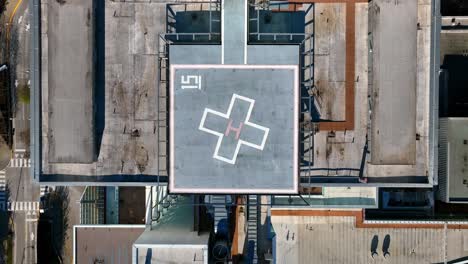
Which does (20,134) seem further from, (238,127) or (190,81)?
(238,127)

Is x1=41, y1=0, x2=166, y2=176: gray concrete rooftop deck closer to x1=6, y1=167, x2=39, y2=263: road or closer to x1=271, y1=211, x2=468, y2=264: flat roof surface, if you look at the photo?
x1=271, y1=211, x2=468, y2=264: flat roof surface

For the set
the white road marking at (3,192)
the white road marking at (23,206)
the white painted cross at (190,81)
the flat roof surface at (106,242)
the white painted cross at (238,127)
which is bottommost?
the flat roof surface at (106,242)

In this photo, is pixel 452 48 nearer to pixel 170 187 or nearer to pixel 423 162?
pixel 423 162

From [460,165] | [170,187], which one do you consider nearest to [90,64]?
[170,187]

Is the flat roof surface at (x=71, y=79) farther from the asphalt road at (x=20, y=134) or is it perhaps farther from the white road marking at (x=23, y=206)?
the white road marking at (x=23, y=206)

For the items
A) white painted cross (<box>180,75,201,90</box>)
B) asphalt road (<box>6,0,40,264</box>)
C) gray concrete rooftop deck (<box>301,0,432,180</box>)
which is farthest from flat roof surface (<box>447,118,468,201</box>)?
asphalt road (<box>6,0,40,264</box>)

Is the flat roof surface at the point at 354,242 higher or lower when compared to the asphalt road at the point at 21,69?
lower

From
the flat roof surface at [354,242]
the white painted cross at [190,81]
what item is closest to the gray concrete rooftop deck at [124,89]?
the white painted cross at [190,81]
